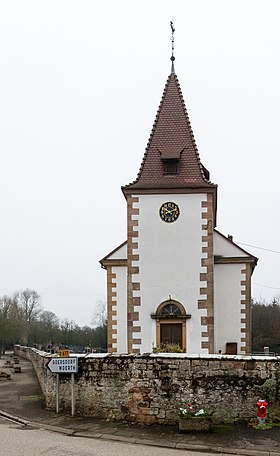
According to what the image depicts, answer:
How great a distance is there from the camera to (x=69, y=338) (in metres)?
74.3

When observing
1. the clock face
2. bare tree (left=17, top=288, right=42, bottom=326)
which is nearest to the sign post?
the clock face

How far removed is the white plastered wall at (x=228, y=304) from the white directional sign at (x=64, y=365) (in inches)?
386

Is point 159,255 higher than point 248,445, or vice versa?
point 159,255

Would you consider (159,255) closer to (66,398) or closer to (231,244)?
(231,244)

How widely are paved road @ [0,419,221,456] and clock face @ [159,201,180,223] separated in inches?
436

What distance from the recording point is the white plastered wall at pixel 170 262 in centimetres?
2142

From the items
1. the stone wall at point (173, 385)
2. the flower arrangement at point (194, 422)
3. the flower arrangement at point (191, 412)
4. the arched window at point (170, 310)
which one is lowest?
the flower arrangement at point (194, 422)

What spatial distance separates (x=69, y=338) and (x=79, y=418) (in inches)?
2427

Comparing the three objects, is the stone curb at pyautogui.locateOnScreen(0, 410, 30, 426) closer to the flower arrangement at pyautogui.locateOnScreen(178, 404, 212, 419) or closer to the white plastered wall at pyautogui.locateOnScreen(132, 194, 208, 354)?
the flower arrangement at pyautogui.locateOnScreen(178, 404, 212, 419)

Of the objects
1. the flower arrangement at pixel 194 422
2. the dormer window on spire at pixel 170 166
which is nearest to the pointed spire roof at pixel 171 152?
the dormer window on spire at pixel 170 166

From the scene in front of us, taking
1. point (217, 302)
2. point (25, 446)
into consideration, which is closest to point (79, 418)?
point (25, 446)

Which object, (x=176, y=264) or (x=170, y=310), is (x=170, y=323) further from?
(x=176, y=264)

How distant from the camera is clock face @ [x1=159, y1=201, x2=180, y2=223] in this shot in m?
22.2

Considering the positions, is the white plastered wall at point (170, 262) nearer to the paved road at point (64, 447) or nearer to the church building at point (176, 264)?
the church building at point (176, 264)
